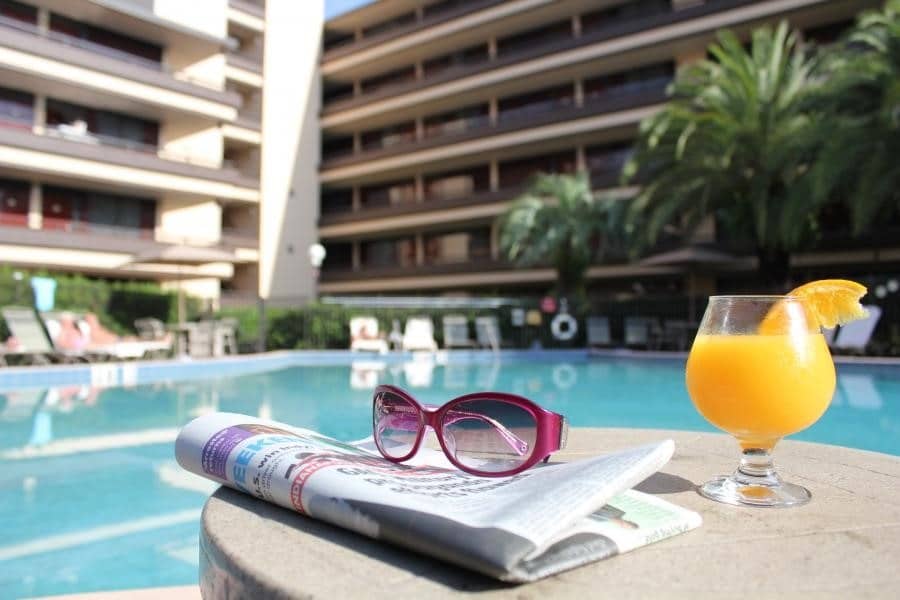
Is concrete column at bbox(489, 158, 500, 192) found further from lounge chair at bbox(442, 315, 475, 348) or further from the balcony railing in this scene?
lounge chair at bbox(442, 315, 475, 348)

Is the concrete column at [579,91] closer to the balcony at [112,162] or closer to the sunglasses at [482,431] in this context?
the balcony at [112,162]

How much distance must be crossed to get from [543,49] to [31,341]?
22.0 m

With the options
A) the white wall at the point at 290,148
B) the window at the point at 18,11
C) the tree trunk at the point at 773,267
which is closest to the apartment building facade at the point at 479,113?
the white wall at the point at 290,148

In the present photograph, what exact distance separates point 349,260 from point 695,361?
3440 centimetres

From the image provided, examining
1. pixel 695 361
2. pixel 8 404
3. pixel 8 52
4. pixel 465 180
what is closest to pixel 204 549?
pixel 695 361

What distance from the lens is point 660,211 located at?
16.1 m

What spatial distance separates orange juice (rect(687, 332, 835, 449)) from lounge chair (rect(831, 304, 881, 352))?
14.7m

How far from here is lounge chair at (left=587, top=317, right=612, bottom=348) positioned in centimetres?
1827

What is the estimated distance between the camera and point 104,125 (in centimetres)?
2406

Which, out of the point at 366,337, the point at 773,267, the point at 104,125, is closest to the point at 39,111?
the point at 104,125

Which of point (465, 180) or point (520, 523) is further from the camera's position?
point (465, 180)

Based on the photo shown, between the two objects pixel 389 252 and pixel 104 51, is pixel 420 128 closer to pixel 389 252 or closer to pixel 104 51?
pixel 389 252

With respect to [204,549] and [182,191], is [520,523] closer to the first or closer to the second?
[204,549]

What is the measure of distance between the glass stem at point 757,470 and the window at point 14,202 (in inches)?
991
